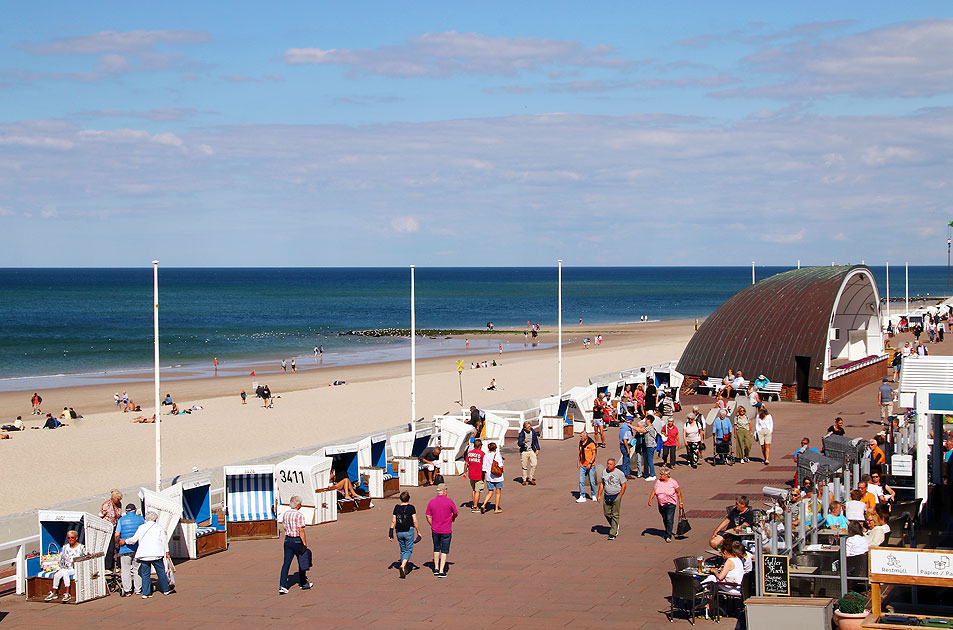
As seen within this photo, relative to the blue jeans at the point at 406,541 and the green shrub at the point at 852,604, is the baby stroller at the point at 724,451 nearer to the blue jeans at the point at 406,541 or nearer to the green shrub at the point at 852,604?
the blue jeans at the point at 406,541

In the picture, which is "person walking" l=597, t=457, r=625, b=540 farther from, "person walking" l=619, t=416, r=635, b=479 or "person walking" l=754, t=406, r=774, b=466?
"person walking" l=754, t=406, r=774, b=466

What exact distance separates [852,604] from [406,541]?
5.57 m

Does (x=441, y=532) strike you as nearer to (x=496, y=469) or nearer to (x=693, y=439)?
(x=496, y=469)

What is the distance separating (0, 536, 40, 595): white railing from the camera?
12930 mm

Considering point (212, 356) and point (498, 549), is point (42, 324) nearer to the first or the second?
point (212, 356)

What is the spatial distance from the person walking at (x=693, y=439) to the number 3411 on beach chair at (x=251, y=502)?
8583mm

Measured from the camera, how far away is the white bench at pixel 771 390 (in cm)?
3080

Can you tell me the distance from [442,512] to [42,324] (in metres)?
96.4

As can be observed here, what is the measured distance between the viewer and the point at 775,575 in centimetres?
1113

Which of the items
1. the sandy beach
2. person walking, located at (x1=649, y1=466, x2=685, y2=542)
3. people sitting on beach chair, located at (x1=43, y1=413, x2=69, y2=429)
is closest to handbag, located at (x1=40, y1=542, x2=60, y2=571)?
person walking, located at (x1=649, y1=466, x2=685, y2=542)

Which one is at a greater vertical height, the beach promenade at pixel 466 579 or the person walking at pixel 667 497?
the person walking at pixel 667 497

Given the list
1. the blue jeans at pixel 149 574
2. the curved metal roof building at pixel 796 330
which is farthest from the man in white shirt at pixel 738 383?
the blue jeans at pixel 149 574

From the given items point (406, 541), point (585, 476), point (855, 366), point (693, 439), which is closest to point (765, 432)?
point (693, 439)

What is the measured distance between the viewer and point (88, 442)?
30.8 m
